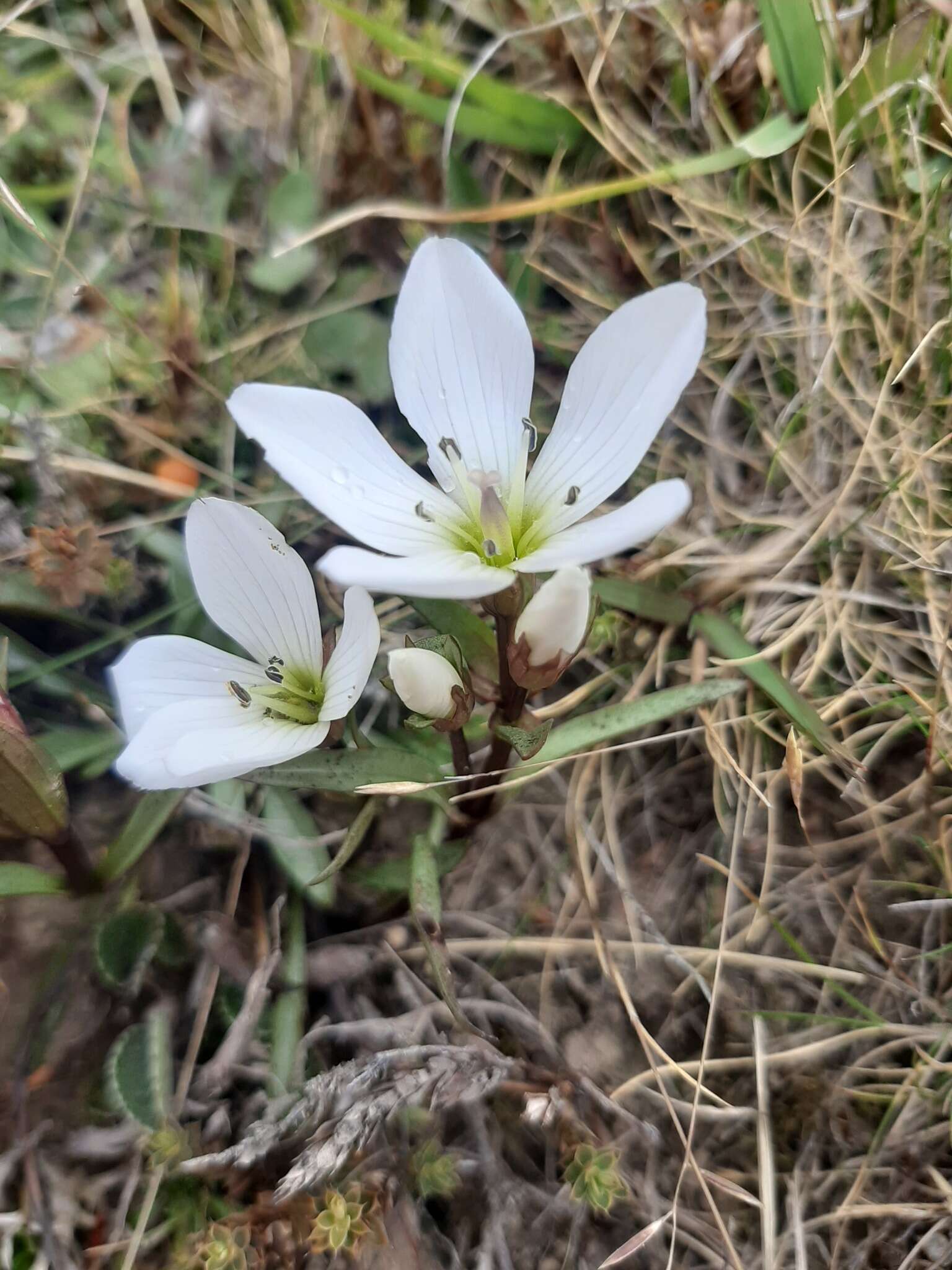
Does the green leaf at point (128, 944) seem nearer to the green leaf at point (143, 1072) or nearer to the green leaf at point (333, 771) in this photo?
the green leaf at point (143, 1072)

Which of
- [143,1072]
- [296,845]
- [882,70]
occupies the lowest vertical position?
[143,1072]

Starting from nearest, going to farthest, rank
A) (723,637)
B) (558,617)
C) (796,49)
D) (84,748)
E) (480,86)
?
(558,617) → (84,748) → (723,637) → (796,49) → (480,86)

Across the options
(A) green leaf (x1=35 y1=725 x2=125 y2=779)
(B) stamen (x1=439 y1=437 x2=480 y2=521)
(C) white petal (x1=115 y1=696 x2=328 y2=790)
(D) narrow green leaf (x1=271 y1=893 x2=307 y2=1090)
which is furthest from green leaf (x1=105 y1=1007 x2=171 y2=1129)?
(B) stamen (x1=439 y1=437 x2=480 y2=521)

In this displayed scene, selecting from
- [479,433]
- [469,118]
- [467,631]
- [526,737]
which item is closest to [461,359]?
[479,433]

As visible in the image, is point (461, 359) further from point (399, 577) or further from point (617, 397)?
point (399, 577)

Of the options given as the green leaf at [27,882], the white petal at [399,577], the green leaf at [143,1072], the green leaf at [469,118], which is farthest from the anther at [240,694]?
the green leaf at [469,118]

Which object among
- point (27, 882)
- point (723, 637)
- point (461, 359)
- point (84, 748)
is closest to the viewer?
point (461, 359)

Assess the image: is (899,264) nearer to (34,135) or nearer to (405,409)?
(405,409)
